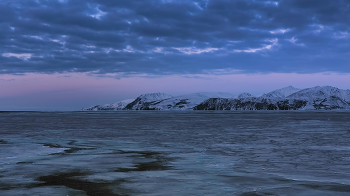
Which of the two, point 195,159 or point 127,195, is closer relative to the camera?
point 127,195

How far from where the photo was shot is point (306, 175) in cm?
1056

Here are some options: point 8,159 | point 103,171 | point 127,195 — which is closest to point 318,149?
point 103,171

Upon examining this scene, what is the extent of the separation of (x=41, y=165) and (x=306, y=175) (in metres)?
8.80

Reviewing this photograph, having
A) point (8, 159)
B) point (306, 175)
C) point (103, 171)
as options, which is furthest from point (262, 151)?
point (8, 159)

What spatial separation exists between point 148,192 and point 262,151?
9.68 meters

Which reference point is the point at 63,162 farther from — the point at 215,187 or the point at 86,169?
the point at 215,187

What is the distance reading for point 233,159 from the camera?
14.2 meters

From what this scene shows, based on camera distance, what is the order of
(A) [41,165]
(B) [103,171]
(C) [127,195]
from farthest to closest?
(A) [41,165] → (B) [103,171] → (C) [127,195]

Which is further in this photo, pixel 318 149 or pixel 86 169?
pixel 318 149

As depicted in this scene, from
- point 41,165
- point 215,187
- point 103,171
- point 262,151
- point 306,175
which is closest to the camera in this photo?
point 215,187

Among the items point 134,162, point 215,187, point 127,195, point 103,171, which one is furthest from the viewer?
point 134,162

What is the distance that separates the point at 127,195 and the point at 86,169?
13.3 feet

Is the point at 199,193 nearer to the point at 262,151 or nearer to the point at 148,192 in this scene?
the point at 148,192

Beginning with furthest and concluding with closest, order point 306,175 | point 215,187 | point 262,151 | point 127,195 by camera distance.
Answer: point 262,151 → point 306,175 → point 215,187 → point 127,195
